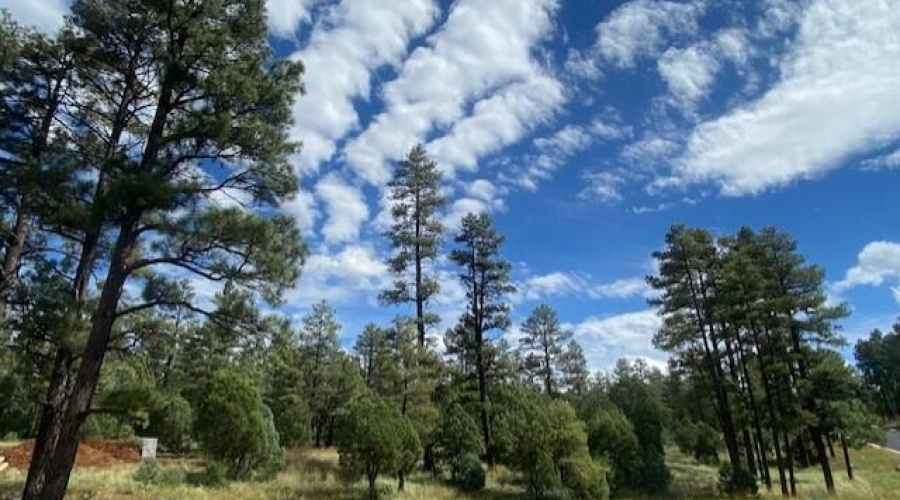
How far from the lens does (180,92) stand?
1159 centimetres

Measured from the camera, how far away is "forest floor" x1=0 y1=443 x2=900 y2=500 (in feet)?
46.4

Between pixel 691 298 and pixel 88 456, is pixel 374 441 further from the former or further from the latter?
pixel 691 298

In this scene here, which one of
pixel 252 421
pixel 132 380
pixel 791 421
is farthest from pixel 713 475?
pixel 132 380

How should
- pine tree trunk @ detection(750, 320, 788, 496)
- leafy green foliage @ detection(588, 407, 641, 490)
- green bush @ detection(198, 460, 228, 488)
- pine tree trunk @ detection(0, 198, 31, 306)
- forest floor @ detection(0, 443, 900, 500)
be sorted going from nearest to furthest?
pine tree trunk @ detection(0, 198, 31, 306)
forest floor @ detection(0, 443, 900, 500)
green bush @ detection(198, 460, 228, 488)
pine tree trunk @ detection(750, 320, 788, 496)
leafy green foliage @ detection(588, 407, 641, 490)

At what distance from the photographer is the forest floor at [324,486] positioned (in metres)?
14.1

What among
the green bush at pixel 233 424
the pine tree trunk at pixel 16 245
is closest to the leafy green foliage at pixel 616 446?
the green bush at pixel 233 424

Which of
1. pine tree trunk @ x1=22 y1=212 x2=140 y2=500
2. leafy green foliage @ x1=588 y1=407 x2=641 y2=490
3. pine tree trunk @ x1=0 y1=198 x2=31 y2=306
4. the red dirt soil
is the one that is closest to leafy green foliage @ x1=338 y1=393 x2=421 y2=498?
the red dirt soil

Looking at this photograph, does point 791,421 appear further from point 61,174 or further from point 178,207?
point 61,174

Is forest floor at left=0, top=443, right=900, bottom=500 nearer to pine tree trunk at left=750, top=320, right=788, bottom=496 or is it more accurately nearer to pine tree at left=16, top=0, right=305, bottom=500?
pine tree trunk at left=750, top=320, right=788, bottom=496

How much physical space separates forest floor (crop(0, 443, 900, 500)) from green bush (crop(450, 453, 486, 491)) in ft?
1.40

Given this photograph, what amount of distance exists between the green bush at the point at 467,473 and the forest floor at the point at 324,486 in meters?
0.43

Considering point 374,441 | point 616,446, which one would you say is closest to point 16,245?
point 374,441

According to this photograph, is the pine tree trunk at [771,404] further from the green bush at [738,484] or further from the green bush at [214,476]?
the green bush at [214,476]

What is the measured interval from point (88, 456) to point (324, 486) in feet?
28.0
